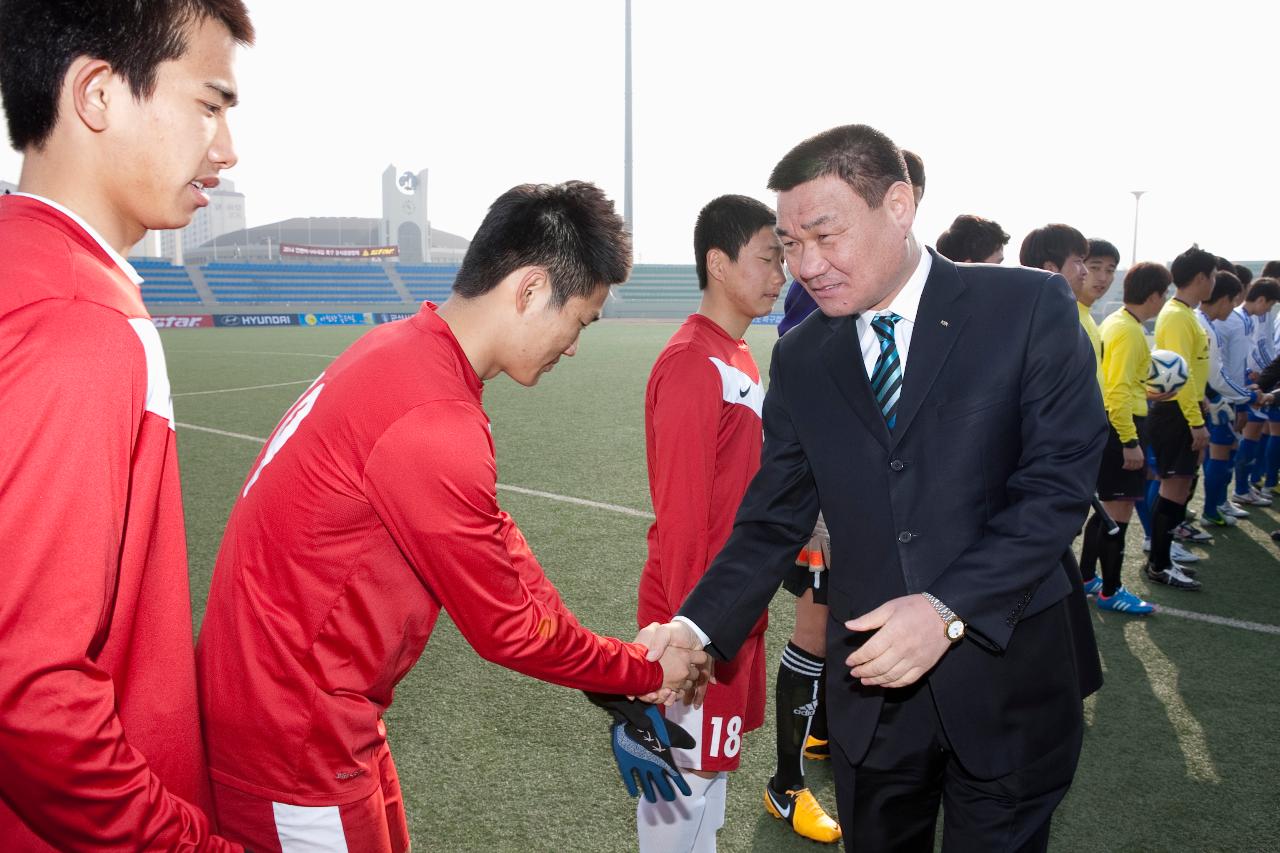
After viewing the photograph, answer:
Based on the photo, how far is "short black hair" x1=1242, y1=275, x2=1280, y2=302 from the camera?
28.1 feet

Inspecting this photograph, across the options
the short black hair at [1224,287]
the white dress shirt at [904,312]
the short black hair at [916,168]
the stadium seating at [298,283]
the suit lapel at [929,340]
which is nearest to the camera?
the suit lapel at [929,340]

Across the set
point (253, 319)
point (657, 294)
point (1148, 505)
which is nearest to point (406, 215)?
point (657, 294)

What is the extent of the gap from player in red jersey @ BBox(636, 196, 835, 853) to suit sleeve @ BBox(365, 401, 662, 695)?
0.90 m

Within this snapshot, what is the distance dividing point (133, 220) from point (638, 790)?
1907 mm

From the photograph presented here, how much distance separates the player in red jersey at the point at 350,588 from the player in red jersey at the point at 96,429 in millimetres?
213

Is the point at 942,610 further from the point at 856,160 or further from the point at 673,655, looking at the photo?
the point at 856,160

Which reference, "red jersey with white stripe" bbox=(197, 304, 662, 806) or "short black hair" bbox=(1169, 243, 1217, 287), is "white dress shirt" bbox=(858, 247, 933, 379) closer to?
"red jersey with white stripe" bbox=(197, 304, 662, 806)

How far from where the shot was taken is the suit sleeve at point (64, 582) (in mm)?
969

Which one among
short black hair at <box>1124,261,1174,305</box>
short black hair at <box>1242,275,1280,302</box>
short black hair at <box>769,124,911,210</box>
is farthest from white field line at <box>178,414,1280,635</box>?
short black hair at <box>1242,275,1280,302</box>

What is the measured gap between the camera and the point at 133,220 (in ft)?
4.19

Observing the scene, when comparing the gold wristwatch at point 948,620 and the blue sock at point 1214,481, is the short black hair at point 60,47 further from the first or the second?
the blue sock at point 1214,481

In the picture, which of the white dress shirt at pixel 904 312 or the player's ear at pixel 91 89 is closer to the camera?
the player's ear at pixel 91 89

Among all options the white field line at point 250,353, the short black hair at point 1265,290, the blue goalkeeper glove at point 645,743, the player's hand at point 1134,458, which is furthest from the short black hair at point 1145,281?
the white field line at point 250,353

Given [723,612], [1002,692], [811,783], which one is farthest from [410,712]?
[1002,692]
